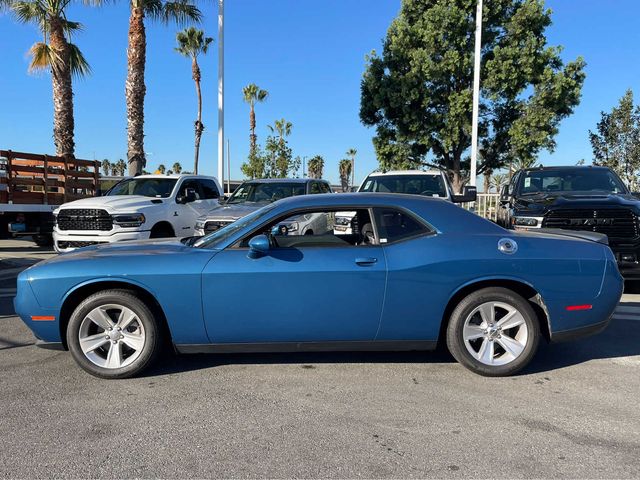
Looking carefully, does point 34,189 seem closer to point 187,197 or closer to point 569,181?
point 187,197

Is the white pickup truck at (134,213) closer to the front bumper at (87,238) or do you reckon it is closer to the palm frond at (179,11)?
the front bumper at (87,238)

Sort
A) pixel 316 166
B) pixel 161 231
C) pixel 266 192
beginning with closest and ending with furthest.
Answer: pixel 161 231 → pixel 266 192 → pixel 316 166

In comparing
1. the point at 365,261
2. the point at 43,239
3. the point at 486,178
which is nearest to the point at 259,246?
the point at 365,261

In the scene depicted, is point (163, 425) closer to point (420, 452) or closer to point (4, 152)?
point (420, 452)

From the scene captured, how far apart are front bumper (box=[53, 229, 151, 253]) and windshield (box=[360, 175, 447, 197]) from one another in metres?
4.55

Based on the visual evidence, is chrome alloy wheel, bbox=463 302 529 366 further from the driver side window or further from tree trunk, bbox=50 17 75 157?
tree trunk, bbox=50 17 75 157

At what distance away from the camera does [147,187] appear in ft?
33.2

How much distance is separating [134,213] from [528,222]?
6.62 m

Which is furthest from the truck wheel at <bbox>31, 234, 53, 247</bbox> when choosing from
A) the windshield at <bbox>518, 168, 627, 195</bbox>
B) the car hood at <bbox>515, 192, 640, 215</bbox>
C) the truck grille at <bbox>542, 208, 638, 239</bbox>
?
the truck grille at <bbox>542, 208, 638, 239</bbox>

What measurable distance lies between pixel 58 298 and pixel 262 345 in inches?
66.6

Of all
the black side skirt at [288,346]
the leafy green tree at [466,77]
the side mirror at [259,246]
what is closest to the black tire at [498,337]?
the black side skirt at [288,346]

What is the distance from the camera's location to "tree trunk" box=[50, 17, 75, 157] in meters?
14.8

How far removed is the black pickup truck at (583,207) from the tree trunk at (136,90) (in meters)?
11.6

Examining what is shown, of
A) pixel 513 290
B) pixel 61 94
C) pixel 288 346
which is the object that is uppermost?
pixel 61 94
